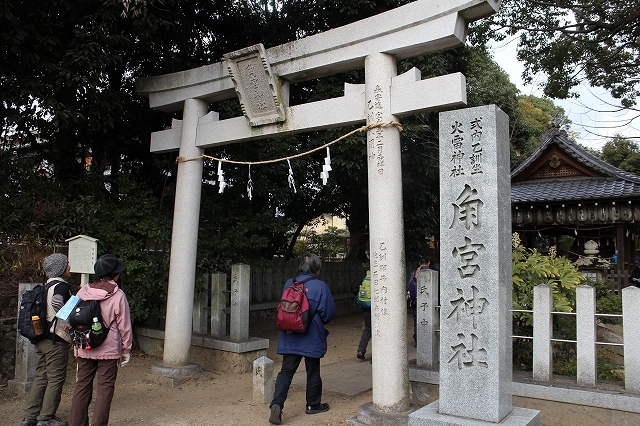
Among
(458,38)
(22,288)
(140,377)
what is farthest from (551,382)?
(22,288)

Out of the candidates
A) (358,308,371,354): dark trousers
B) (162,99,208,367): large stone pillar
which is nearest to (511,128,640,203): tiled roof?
(358,308,371,354): dark trousers

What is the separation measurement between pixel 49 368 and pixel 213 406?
2.07m

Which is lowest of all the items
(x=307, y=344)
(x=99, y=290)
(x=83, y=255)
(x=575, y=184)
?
(x=307, y=344)

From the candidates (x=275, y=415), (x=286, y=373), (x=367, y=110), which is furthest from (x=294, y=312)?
(x=367, y=110)

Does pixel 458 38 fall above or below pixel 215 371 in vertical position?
above

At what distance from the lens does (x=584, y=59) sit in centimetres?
1201

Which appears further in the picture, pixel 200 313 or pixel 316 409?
pixel 200 313

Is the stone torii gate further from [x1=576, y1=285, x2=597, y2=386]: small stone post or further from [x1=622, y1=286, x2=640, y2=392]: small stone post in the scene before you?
[x1=622, y1=286, x2=640, y2=392]: small stone post

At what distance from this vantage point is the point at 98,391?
16.2ft

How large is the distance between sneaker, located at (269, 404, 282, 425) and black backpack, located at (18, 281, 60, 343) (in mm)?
2522

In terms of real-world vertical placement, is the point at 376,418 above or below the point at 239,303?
below

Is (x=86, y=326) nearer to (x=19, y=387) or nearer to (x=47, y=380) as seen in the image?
(x=47, y=380)

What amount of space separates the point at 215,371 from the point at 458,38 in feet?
20.0

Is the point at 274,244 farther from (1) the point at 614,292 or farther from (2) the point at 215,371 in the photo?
(1) the point at 614,292
